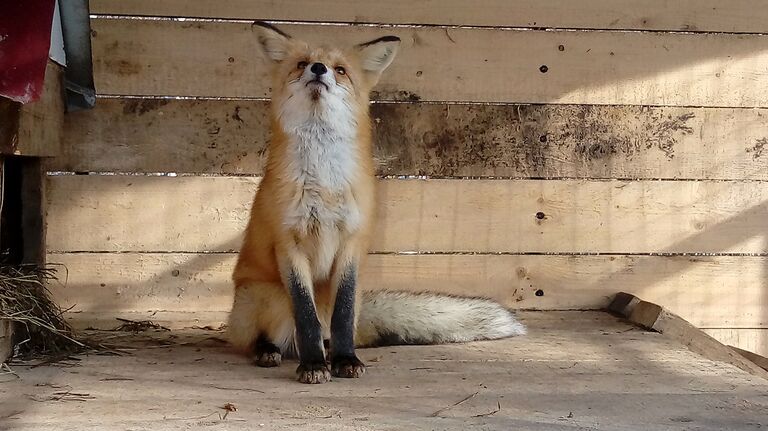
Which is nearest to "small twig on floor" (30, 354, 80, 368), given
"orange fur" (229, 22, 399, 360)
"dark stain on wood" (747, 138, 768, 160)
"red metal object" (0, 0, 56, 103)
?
"orange fur" (229, 22, 399, 360)

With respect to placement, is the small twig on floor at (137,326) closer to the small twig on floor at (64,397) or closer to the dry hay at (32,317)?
the dry hay at (32,317)

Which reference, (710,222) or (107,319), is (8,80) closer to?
(107,319)

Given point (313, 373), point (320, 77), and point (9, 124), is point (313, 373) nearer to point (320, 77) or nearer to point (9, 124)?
point (320, 77)

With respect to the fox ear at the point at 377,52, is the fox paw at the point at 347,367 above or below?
below

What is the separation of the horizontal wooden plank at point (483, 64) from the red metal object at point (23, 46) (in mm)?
864

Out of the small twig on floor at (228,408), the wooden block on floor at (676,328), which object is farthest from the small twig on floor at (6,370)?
the wooden block on floor at (676,328)

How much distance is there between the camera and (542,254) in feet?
12.2

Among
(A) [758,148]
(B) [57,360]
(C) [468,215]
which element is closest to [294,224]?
(B) [57,360]

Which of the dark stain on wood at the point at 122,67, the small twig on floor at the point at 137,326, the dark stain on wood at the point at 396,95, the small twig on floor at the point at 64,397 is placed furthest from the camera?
the dark stain on wood at the point at 396,95

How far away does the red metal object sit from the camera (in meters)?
2.52

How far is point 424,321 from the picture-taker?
122 inches

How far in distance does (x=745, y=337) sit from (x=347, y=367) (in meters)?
2.20

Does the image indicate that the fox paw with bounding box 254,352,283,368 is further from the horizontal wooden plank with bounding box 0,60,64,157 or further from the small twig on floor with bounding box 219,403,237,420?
the horizontal wooden plank with bounding box 0,60,64,157

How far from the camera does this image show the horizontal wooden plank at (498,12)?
352 centimetres
